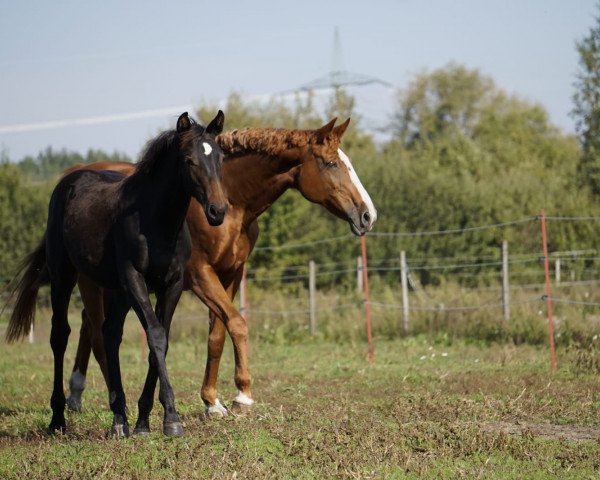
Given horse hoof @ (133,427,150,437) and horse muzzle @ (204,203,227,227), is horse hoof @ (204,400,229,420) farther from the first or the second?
horse muzzle @ (204,203,227,227)

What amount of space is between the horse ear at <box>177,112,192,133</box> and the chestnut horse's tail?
123 inches

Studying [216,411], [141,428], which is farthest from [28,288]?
[141,428]

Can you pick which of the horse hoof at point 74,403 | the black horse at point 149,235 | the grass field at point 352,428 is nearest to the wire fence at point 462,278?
the grass field at point 352,428

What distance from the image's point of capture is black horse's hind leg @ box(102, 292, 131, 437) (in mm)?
6934

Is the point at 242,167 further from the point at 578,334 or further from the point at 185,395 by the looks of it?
the point at 578,334

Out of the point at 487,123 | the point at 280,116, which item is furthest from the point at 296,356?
the point at 487,123

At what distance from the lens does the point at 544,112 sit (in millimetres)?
55000

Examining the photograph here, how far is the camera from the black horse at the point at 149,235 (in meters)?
6.69

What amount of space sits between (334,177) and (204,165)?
5.61 ft

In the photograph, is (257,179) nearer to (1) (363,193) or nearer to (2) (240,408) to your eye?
(1) (363,193)

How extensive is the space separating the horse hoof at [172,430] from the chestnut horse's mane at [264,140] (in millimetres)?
2668

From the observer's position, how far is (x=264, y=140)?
8234mm

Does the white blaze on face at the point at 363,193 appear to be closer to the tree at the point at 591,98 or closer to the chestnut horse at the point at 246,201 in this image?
the chestnut horse at the point at 246,201

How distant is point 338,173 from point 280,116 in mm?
25939
